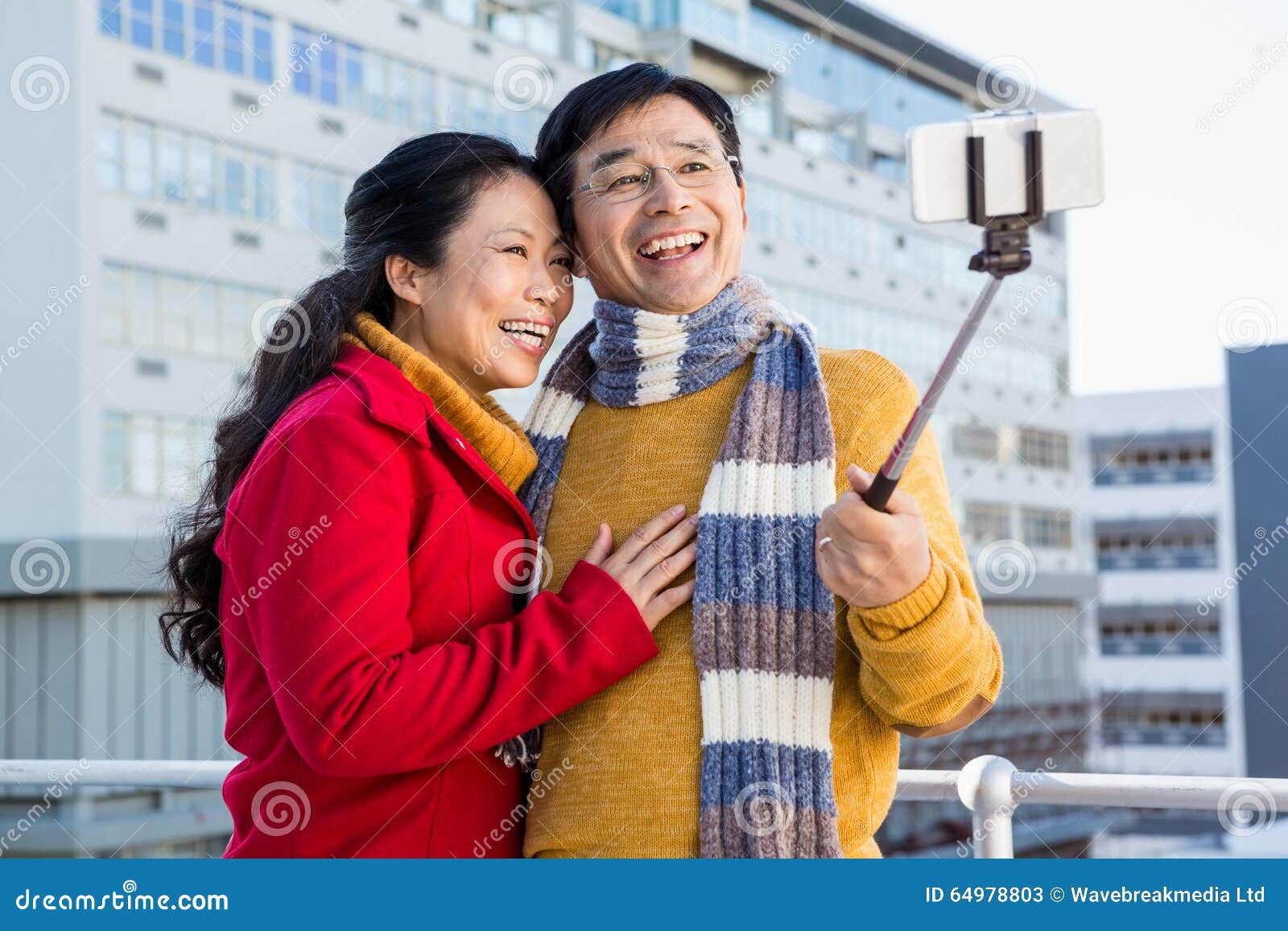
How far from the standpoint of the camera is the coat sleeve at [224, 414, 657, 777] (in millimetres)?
1560

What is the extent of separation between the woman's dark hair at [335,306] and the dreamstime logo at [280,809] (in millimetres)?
310

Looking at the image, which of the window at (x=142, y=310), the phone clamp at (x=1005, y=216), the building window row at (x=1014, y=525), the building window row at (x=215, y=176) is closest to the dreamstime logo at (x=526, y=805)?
the phone clamp at (x=1005, y=216)

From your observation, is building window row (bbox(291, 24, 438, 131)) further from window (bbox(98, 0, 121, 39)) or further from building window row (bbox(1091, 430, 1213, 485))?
building window row (bbox(1091, 430, 1213, 485))

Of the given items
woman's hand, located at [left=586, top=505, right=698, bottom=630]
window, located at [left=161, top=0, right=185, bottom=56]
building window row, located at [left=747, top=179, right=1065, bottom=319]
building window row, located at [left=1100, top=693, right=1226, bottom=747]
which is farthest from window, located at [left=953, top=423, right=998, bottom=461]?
woman's hand, located at [left=586, top=505, right=698, bottom=630]

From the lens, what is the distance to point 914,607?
1537 millimetres

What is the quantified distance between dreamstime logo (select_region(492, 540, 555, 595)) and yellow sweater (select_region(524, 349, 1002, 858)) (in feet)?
0.10

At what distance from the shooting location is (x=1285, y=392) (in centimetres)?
1642

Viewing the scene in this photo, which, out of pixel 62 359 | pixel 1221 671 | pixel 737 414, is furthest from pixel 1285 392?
pixel 1221 671

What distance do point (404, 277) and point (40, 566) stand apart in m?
18.1

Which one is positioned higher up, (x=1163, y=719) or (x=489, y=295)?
(x=489, y=295)

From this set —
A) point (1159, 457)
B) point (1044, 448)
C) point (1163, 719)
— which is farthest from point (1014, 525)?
point (1163, 719)

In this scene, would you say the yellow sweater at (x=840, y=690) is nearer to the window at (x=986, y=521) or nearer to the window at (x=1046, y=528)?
the window at (x=986, y=521)

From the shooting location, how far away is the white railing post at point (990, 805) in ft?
6.70

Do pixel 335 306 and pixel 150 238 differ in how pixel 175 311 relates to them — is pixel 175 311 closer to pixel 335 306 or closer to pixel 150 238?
pixel 150 238
